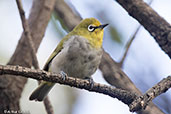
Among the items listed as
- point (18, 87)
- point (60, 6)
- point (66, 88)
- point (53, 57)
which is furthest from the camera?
point (66, 88)

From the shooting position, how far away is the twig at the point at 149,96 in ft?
7.28

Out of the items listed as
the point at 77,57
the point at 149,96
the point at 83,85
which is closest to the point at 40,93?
the point at 77,57

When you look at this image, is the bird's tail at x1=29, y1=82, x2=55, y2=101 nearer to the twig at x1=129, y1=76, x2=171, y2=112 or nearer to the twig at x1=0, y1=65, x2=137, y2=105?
the twig at x1=0, y1=65, x2=137, y2=105

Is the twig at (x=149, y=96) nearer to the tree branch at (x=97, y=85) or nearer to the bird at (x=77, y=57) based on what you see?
the tree branch at (x=97, y=85)

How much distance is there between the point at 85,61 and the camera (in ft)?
11.6


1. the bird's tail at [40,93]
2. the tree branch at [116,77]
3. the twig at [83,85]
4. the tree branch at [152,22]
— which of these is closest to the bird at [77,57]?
the bird's tail at [40,93]

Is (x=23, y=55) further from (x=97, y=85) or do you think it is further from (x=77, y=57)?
(x=97, y=85)

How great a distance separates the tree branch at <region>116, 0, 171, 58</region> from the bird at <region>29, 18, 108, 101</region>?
2.19 ft

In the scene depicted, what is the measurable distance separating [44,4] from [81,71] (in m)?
1.96

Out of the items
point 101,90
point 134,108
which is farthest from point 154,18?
point 134,108

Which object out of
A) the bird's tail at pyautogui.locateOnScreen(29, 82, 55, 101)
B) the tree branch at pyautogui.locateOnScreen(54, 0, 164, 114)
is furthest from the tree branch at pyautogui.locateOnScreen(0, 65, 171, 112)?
the bird's tail at pyautogui.locateOnScreen(29, 82, 55, 101)

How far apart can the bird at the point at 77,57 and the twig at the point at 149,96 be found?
3.79 feet

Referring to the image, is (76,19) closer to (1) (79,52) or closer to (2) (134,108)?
(1) (79,52)

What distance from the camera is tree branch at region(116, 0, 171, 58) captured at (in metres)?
3.39
